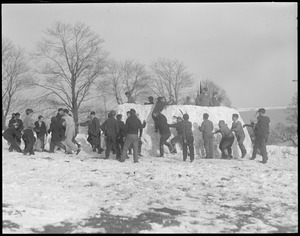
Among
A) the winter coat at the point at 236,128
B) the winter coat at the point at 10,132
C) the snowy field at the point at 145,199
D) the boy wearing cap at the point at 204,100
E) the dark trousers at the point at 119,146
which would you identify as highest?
the boy wearing cap at the point at 204,100

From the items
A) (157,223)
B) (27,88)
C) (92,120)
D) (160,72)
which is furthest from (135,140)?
(160,72)

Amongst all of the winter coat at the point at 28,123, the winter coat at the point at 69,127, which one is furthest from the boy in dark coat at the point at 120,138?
the winter coat at the point at 28,123

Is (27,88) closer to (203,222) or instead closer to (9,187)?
(9,187)

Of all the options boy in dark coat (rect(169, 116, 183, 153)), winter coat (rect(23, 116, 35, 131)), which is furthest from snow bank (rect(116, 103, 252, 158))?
winter coat (rect(23, 116, 35, 131))

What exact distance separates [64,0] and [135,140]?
6.28 meters

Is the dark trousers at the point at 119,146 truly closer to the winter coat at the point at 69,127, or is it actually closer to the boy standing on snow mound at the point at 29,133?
the winter coat at the point at 69,127

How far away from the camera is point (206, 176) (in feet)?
27.3

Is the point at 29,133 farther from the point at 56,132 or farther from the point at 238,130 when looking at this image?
the point at 238,130

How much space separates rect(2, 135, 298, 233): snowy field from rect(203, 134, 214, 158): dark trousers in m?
2.48

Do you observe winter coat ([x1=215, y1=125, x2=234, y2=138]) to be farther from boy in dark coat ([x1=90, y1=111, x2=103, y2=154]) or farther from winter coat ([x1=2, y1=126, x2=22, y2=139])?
winter coat ([x1=2, y1=126, x2=22, y2=139])

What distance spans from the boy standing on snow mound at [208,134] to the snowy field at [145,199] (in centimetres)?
251

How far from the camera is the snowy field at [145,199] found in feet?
16.0

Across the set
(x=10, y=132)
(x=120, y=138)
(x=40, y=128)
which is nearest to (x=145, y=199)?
(x=120, y=138)

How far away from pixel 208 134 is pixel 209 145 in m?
0.40
